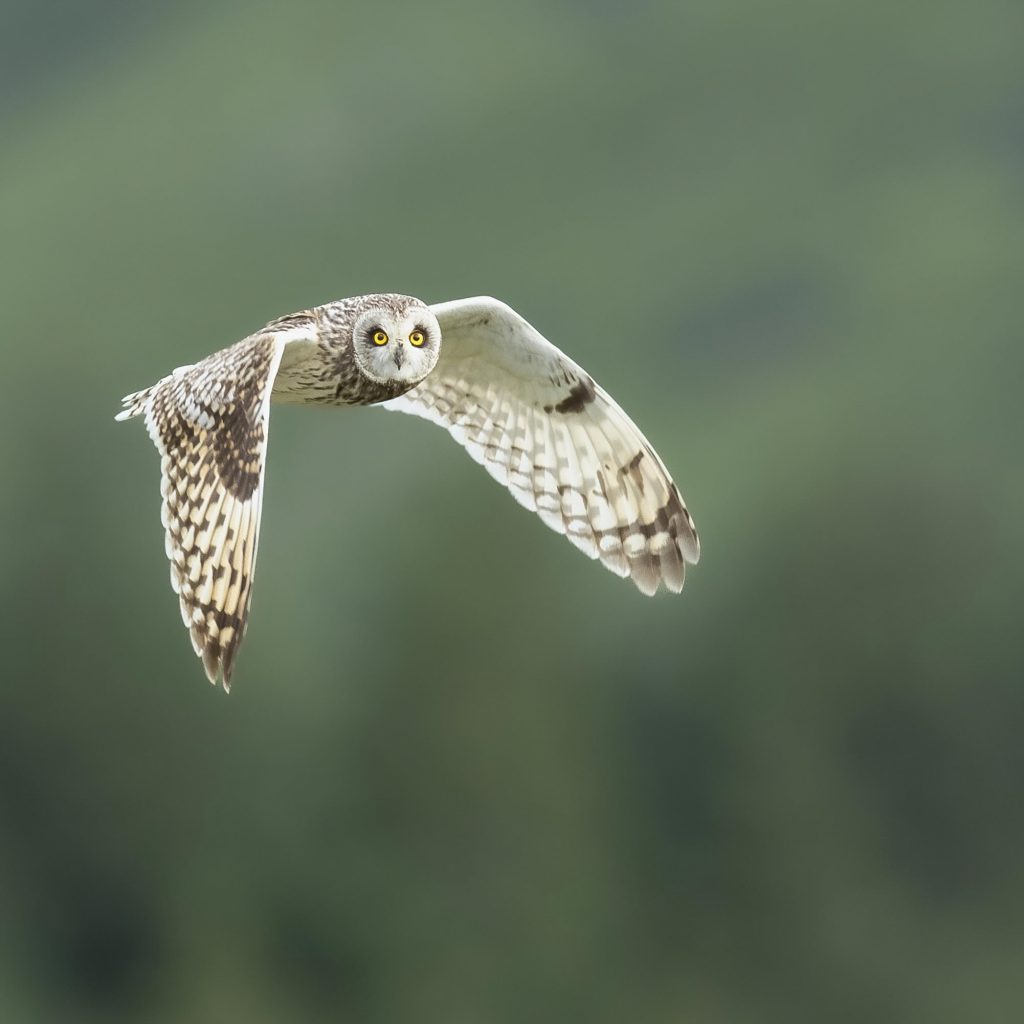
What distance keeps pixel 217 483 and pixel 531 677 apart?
82.0 feet

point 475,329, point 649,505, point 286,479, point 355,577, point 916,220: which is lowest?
point 649,505

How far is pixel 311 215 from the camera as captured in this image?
86.9 meters

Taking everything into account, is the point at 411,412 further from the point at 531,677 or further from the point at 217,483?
the point at 531,677

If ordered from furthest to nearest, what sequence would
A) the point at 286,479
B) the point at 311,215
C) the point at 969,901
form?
the point at 311,215, the point at 286,479, the point at 969,901

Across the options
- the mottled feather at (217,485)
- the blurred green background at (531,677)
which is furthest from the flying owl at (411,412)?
the blurred green background at (531,677)

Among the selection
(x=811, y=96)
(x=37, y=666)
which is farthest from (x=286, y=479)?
(x=811, y=96)

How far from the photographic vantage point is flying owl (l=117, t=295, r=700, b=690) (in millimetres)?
5637

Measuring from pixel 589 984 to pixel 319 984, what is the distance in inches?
174

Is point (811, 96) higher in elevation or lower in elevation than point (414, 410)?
higher

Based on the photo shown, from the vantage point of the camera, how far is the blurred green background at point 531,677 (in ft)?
102

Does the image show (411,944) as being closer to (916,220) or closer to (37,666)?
(37,666)

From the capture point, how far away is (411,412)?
293 inches

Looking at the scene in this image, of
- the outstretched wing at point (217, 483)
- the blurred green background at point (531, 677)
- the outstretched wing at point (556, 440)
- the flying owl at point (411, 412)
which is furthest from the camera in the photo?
the blurred green background at point (531, 677)

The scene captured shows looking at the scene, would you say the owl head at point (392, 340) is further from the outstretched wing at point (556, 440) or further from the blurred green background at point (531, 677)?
the blurred green background at point (531, 677)
